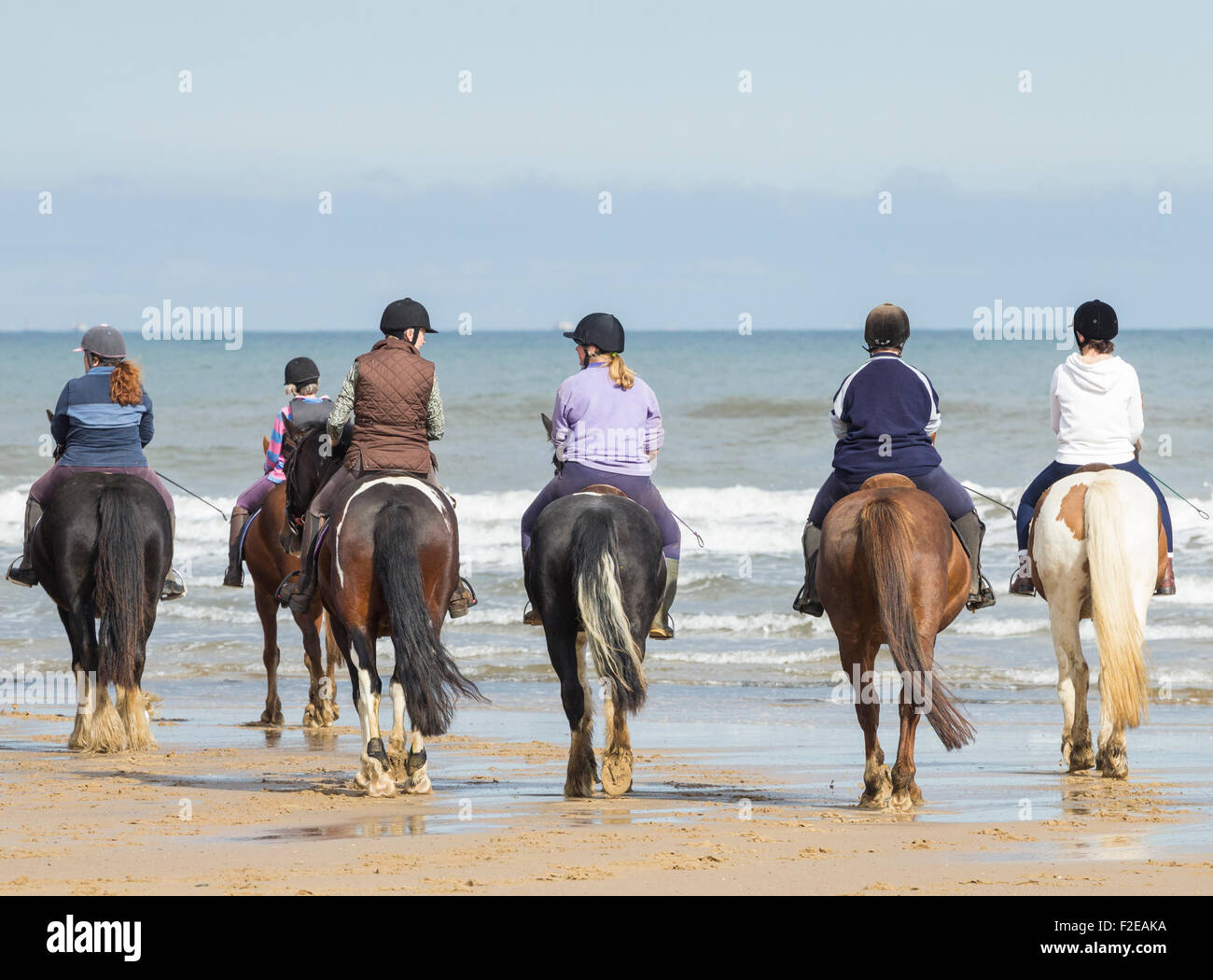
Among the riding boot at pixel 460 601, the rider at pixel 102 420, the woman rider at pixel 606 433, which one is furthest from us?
the rider at pixel 102 420

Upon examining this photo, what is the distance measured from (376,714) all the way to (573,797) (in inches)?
42.3

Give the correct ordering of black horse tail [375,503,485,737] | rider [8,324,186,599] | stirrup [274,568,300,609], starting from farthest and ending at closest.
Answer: rider [8,324,186,599] < stirrup [274,568,300,609] < black horse tail [375,503,485,737]

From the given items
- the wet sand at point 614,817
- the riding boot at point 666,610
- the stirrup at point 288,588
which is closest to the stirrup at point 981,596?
the wet sand at point 614,817

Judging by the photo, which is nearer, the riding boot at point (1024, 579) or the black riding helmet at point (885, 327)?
the black riding helmet at point (885, 327)

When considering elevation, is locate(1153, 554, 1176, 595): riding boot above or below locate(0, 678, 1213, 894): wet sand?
above

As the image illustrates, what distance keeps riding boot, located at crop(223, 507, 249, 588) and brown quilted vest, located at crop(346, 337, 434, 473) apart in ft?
11.6

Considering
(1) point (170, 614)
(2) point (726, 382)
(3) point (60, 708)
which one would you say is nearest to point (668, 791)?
(3) point (60, 708)

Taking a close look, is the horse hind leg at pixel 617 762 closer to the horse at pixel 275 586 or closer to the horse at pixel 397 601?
the horse at pixel 397 601

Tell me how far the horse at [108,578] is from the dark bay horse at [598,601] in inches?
110

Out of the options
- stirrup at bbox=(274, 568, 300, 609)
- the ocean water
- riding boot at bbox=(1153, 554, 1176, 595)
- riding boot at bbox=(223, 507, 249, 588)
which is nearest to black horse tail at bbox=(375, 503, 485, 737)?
stirrup at bbox=(274, 568, 300, 609)

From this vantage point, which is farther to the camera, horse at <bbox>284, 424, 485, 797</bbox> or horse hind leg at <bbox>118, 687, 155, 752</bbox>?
horse hind leg at <bbox>118, 687, 155, 752</bbox>

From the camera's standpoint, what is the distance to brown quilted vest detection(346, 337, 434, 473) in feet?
27.7

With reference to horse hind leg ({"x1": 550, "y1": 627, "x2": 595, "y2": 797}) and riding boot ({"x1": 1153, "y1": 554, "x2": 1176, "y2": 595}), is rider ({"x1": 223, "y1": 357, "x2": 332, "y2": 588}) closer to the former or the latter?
horse hind leg ({"x1": 550, "y1": 627, "x2": 595, "y2": 797})

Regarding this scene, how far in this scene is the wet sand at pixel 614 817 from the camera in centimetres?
587
